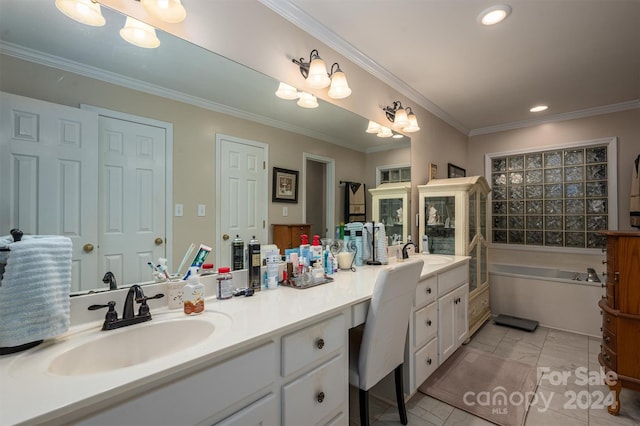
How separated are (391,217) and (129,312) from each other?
206cm

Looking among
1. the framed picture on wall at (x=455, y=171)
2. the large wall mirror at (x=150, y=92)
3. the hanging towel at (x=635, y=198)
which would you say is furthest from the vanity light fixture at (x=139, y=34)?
the hanging towel at (x=635, y=198)

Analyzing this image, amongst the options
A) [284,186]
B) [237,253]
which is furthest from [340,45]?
[237,253]

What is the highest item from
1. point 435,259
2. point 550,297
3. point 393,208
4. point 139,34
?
point 139,34

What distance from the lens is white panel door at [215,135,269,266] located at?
4.42 feet

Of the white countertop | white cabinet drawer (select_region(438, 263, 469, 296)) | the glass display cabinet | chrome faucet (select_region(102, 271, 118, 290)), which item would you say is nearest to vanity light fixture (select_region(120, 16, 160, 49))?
chrome faucet (select_region(102, 271, 118, 290))

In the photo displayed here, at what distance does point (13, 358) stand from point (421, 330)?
6.08ft

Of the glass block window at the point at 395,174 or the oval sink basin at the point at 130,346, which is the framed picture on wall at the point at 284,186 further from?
the glass block window at the point at 395,174

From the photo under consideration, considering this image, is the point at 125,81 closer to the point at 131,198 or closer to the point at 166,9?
the point at 166,9

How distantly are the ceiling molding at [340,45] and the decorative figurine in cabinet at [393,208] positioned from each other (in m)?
0.88

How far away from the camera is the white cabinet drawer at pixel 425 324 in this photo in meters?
1.76

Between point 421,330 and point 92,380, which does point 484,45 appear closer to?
point 421,330

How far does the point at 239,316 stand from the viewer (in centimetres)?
105

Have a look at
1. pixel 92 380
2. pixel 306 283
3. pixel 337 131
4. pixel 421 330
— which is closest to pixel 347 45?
pixel 337 131

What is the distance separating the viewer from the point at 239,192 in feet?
4.63
